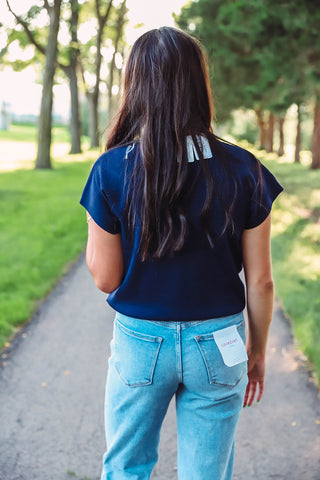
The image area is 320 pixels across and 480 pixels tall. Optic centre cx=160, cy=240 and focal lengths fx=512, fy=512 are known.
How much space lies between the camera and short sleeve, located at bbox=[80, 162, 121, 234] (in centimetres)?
147

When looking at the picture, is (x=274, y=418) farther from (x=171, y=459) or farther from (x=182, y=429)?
(x=182, y=429)

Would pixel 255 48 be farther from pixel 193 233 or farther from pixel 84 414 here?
pixel 193 233

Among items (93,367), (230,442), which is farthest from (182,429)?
(93,367)

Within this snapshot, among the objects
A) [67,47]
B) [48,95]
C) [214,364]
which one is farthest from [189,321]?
[67,47]

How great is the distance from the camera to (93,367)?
417 cm

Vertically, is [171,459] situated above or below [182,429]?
below

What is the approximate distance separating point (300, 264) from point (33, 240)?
14.0 ft

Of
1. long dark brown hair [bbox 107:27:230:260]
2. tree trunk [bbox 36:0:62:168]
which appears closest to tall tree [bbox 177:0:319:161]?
long dark brown hair [bbox 107:27:230:260]

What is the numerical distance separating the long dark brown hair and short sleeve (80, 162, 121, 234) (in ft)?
0.20

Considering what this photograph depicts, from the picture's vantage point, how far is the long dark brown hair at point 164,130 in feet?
4.71

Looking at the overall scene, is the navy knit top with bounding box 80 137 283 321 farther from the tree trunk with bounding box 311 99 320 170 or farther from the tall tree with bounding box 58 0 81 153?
the tall tree with bounding box 58 0 81 153

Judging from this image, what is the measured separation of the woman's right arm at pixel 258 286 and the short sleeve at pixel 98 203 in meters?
0.41

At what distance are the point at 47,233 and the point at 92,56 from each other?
90.1ft

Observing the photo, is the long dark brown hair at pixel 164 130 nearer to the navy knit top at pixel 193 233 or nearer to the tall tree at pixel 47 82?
the navy knit top at pixel 193 233
